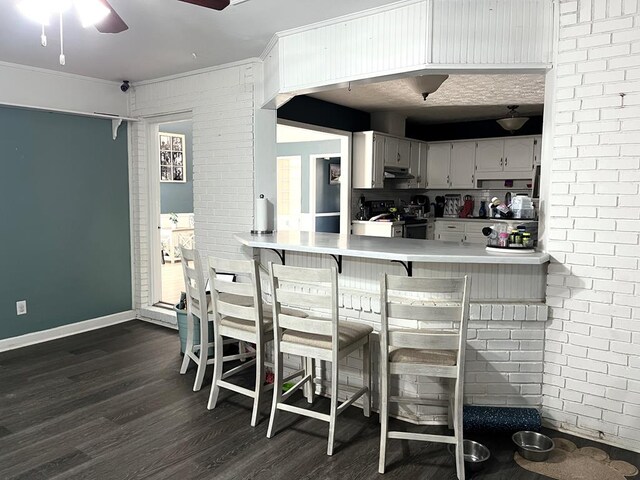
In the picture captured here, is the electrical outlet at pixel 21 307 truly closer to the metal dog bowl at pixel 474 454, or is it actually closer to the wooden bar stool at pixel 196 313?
the wooden bar stool at pixel 196 313

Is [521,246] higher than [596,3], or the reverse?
[596,3]

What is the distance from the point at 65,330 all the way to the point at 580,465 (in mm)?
4381

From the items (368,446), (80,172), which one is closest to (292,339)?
(368,446)

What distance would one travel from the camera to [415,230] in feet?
22.0

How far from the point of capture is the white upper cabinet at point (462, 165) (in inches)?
275

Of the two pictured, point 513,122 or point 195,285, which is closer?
point 195,285

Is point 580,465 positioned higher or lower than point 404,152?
lower

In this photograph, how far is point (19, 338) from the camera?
426 centimetres

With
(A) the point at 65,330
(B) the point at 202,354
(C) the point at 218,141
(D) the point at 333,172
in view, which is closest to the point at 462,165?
(D) the point at 333,172

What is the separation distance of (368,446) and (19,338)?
340 centimetres

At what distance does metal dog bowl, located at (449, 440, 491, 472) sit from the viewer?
241 cm

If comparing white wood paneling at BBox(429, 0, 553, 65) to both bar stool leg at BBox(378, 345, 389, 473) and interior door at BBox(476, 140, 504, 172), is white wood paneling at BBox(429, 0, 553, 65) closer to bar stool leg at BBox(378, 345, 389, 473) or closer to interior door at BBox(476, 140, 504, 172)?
bar stool leg at BBox(378, 345, 389, 473)

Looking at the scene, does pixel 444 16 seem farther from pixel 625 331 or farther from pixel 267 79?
pixel 625 331

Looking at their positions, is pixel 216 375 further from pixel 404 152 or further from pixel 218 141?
pixel 404 152
